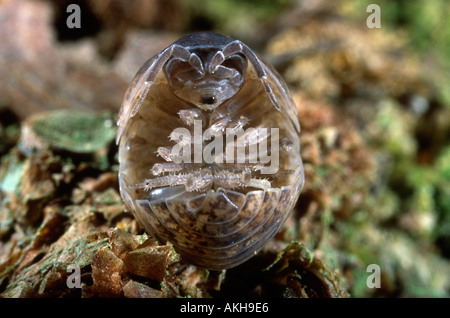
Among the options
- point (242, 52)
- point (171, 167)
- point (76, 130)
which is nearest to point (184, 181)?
point (171, 167)

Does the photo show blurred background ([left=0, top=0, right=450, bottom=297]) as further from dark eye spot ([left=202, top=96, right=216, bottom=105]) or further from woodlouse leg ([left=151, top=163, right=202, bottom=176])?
dark eye spot ([left=202, top=96, right=216, bottom=105])

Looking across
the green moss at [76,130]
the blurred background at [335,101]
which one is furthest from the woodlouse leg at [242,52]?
the green moss at [76,130]

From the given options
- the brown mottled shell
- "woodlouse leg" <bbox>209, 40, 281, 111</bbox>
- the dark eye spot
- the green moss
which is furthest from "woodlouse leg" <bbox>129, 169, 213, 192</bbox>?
the green moss

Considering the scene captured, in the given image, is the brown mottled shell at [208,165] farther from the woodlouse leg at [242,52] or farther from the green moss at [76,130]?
the green moss at [76,130]

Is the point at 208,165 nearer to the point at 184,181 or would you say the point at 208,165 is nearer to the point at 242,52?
the point at 184,181

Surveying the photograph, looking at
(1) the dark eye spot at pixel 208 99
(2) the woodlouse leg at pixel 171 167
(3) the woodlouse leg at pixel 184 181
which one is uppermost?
(1) the dark eye spot at pixel 208 99

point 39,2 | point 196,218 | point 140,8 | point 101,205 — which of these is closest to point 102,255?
point 196,218
